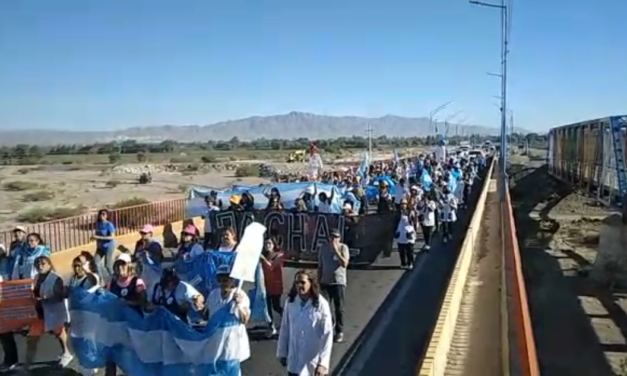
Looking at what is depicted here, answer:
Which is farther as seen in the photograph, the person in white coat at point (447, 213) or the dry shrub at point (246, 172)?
the dry shrub at point (246, 172)

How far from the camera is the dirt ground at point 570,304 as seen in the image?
12055mm

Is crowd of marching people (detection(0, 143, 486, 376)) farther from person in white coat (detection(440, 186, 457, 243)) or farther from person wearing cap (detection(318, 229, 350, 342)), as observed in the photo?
person in white coat (detection(440, 186, 457, 243))

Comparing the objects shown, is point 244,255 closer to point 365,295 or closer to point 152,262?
point 152,262

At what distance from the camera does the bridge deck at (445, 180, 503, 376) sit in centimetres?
876

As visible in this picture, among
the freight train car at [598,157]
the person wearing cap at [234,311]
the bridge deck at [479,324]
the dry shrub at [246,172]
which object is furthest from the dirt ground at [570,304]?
the dry shrub at [246,172]

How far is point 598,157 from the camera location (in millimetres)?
26047

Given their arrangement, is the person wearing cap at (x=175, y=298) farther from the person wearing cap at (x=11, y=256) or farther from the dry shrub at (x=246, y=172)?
the dry shrub at (x=246, y=172)

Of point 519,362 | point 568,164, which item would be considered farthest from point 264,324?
point 568,164

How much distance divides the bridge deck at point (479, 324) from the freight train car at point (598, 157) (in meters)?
5.64

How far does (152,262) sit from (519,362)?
550 centimetres

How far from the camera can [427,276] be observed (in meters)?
15.9

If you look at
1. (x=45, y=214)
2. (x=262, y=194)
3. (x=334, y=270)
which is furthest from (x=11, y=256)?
(x=45, y=214)

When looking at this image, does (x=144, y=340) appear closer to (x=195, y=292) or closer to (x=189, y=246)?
(x=195, y=292)

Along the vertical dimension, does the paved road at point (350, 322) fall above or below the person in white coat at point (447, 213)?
below
